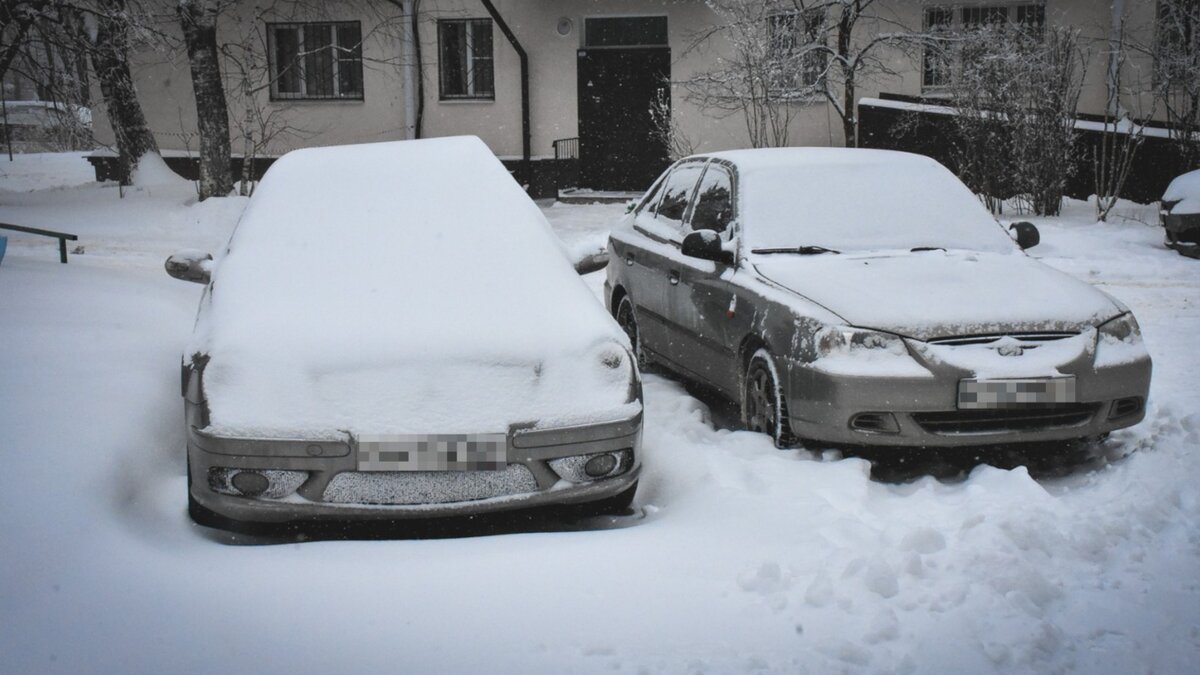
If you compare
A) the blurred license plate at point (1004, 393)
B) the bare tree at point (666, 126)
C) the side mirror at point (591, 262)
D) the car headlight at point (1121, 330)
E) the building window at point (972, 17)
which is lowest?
the blurred license plate at point (1004, 393)

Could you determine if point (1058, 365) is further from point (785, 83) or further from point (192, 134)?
point (192, 134)

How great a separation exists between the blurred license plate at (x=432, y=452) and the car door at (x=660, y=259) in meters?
2.77

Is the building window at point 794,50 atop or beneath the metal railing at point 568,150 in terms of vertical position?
atop

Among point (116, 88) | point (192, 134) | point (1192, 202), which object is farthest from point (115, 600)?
point (192, 134)

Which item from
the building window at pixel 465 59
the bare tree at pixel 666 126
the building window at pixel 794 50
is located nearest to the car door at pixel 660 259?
the building window at pixel 794 50

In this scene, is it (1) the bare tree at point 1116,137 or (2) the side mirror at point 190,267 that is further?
(1) the bare tree at point 1116,137

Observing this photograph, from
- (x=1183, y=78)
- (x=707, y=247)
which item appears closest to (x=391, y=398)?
(x=707, y=247)

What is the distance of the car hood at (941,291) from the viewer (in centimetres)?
460

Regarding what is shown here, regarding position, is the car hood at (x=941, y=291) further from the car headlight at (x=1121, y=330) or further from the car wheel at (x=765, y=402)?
the car wheel at (x=765, y=402)

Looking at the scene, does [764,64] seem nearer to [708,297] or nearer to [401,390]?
[708,297]

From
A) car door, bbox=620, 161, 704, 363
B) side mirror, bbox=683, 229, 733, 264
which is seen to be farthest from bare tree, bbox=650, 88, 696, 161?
side mirror, bbox=683, 229, 733, 264

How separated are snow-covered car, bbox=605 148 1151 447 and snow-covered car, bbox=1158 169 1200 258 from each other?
651cm

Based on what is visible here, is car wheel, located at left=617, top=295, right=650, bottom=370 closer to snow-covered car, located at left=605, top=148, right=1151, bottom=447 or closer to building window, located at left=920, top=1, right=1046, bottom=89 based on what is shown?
snow-covered car, located at left=605, top=148, right=1151, bottom=447

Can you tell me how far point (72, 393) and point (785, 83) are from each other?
12834mm
